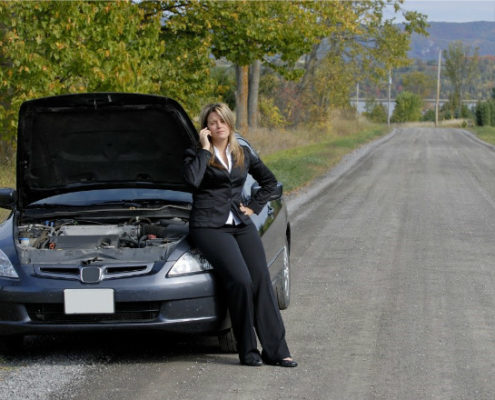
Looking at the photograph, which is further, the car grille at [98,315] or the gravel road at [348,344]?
the car grille at [98,315]

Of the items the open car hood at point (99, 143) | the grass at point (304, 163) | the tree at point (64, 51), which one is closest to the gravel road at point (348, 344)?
the open car hood at point (99, 143)

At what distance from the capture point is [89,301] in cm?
541

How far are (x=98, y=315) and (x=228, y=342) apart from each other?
899mm

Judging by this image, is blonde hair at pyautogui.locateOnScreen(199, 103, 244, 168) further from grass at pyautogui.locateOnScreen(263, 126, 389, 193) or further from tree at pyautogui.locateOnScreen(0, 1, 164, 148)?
grass at pyautogui.locateOnScreen(263, 126, 389, 193)

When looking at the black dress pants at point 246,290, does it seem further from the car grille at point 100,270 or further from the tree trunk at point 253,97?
the tree trunk at point 253,97

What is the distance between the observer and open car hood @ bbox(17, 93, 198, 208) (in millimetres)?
6480

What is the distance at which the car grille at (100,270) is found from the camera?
5.44 m

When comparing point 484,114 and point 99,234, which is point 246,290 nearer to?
point 99,234

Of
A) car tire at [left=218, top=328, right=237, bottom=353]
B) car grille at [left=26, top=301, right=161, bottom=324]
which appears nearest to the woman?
Result: car tire at [left=218, top=328, right=237, bottom=353]

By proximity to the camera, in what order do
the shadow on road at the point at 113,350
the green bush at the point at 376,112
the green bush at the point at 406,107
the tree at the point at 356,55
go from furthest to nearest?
the green bush at the point at 406,107 → the green bush at the point at 376,112 → the tree at the point at 356,55 → the shadow on road at the point at 113,350

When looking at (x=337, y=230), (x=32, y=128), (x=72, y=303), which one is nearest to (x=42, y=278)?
(x=72, y=303)

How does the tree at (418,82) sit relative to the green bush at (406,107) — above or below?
above

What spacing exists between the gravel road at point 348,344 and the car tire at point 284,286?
10 centimetres

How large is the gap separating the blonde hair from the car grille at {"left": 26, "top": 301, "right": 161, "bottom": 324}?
970 mm
